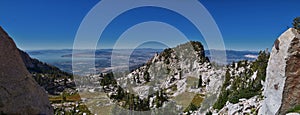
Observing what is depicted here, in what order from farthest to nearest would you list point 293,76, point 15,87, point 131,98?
point 131,98 < point 293,76 < point 15,87

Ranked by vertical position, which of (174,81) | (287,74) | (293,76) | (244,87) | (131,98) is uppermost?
A: (287,74)

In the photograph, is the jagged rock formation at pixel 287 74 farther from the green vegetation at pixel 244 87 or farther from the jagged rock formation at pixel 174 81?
the jagged rock formation at pixel 174 81

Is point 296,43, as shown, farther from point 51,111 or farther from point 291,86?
point 51,111

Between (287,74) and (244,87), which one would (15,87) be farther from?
(244,87)

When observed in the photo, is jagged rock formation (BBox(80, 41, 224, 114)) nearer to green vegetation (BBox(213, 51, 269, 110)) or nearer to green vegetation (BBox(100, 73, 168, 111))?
green vegetation (BBox(100, 73, 168, 111))

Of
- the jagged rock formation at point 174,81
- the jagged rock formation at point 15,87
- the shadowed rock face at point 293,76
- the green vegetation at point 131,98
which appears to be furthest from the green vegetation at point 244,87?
the jagged rock formation at point 15,87

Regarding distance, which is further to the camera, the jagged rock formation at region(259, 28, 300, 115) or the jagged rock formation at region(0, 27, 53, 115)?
the jagged rock formation at region(259, 28, 300, 115)

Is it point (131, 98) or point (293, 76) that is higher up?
point (293, 76)

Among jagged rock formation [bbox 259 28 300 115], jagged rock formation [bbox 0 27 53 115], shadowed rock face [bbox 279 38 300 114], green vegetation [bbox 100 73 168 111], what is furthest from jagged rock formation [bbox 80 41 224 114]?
jagged rock formation [bbox 0 27 53 115]

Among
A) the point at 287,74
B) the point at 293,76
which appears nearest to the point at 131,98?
the point at 287,74
